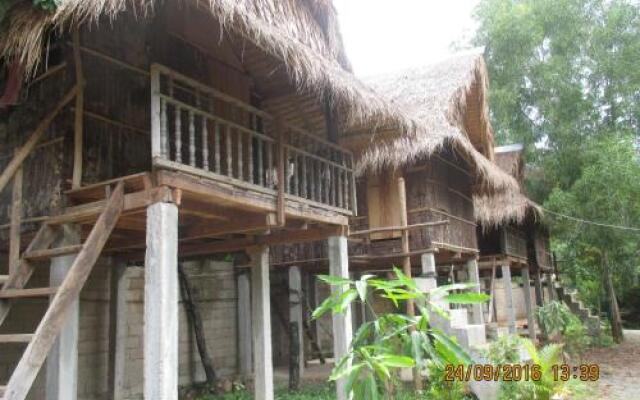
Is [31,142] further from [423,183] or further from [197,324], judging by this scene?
[423,183]

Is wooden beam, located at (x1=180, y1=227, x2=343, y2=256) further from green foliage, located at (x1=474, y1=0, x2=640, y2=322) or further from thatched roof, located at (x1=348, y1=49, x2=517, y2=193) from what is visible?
green foliage, located at (x1=474, y1=0, x2=640, y2=322)

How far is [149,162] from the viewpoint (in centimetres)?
580

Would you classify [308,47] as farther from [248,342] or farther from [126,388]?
[248,342]

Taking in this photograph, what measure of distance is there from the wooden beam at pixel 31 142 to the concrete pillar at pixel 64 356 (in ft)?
1.95

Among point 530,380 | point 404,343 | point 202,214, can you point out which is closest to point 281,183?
point 202,214

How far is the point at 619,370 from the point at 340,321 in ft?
27.3

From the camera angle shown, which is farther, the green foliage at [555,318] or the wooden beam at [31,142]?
the green foliage at [555,318]

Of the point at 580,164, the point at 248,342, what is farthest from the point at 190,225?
the point at 580,164

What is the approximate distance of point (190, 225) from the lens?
19.7 ft

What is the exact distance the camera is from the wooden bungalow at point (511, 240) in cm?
1348

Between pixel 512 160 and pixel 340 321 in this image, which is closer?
pixel 340 321

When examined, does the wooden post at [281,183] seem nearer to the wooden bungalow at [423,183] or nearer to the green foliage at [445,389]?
the wooden bungalow at [423,183]

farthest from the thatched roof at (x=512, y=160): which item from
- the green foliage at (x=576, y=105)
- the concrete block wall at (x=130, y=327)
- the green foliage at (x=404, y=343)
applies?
the green foliage at (x=404, y=343)

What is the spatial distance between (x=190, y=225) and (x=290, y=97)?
1.95m
